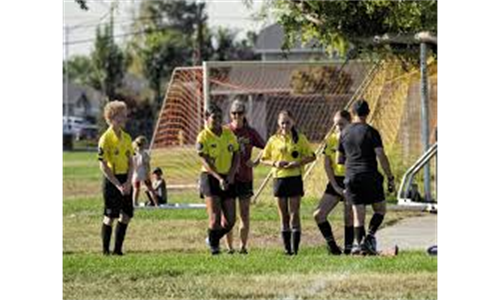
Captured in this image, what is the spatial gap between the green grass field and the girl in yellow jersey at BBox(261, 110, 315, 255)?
368mm

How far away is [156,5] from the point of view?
117375 mm

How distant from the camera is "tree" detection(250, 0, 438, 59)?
22.1m

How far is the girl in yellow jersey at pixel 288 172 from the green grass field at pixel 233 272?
0.37 meters

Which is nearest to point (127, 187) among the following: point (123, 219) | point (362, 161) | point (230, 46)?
point (123, 219)

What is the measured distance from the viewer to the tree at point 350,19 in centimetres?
2206

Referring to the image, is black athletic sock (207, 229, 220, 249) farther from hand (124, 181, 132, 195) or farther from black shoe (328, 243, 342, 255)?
black shoe (328, 243, 342, 255)

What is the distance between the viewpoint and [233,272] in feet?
39.8

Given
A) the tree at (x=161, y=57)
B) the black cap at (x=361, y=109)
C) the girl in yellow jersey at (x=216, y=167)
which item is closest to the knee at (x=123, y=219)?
the girl in yellow jersey at (x=216, y=167)

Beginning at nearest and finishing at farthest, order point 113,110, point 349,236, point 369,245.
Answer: point 113,110
point 369,245
point 349,236

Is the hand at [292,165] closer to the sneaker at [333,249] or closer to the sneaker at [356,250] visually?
the sneaker at [333,249]

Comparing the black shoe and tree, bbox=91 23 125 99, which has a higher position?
tree, bbox=91 23 125 99

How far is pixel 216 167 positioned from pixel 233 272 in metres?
2.81

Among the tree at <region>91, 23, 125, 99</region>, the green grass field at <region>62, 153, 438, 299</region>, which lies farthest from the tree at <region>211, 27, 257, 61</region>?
→ the green grass field at <region>62, 153, 438, 299</region>

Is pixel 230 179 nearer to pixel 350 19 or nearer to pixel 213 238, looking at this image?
pixel 213 238
